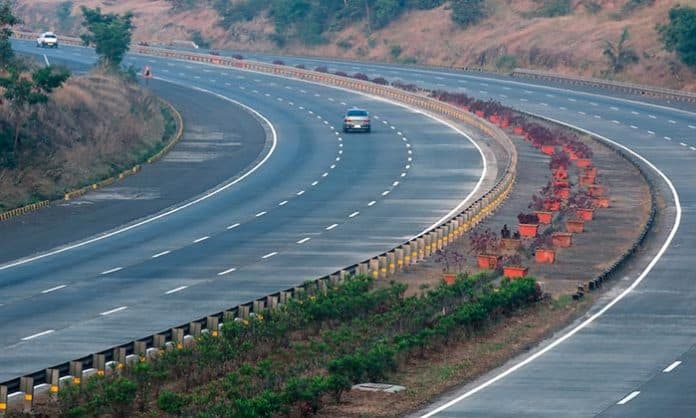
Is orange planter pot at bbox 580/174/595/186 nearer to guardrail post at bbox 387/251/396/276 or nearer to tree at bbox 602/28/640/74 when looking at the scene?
guardrail post at bbox 387/251/396/276

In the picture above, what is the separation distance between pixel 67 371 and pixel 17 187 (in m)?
34.6

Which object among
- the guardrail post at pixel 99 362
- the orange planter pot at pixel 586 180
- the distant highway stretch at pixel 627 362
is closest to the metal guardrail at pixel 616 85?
the orange planter pot at pixel 586 180

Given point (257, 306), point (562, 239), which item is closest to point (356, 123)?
point (562, 239)

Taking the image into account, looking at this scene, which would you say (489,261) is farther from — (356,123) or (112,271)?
(356,123)

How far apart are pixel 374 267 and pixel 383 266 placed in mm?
541

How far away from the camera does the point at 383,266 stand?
41719 millimetres

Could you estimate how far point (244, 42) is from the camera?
551ft

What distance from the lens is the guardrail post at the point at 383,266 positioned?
41531 mm

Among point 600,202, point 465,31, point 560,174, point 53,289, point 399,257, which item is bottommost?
point 53,289

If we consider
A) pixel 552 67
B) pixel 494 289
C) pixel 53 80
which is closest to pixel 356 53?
pixel 552 67

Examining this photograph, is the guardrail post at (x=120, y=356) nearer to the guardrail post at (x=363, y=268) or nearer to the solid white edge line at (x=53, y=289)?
the solid white edge line at (x=53, y=289)

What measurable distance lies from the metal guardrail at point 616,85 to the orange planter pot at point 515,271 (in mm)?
62581

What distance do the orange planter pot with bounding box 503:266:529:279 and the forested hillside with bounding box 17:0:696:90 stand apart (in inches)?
2794

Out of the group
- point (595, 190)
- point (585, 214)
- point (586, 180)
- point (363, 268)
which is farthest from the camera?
point (586, 180)
